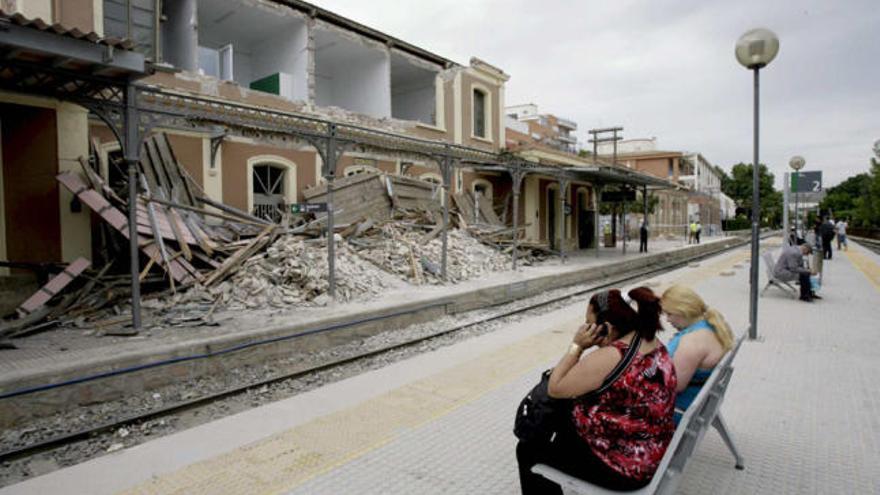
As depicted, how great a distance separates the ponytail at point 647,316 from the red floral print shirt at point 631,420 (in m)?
0.10

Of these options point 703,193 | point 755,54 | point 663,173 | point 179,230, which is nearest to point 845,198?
point 663,173

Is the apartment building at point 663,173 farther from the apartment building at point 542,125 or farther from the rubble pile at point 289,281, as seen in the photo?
the rubble pile at point 289,281

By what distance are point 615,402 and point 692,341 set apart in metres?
1.06

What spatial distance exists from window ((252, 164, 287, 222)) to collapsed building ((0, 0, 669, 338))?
4 cm

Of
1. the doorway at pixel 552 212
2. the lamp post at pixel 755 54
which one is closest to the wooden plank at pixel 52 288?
the lamp post at pixel 755 54

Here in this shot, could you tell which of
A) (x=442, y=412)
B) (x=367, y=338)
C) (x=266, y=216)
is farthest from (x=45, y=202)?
(x=442, y=412)

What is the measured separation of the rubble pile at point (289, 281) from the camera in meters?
8.92

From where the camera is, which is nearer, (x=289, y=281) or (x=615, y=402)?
(x=615, y=402)

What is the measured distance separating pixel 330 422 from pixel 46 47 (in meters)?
5.20

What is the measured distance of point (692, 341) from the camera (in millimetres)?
3074

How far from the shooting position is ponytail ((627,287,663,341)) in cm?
236

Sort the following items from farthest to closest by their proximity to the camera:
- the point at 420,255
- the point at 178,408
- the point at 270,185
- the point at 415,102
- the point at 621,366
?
the point at 415,102, the point at 270,185, the point at 420,255, the point at 178,408, the point at 621,366

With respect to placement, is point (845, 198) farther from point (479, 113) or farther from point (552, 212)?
point (479, 113)

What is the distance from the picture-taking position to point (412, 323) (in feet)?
30.3
